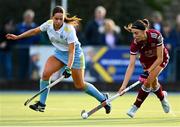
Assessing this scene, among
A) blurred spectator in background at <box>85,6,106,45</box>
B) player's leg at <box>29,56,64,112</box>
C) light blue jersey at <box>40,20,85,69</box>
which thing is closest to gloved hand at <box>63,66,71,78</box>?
light blue jersey at <box>40,20,85,69</box>

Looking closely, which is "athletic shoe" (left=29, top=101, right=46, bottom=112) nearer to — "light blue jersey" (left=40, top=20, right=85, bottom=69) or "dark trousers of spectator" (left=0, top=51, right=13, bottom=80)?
"light blue jersey" (left=40, top=20, right=85, bottom=69)

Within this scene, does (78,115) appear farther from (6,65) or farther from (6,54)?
(6,54)

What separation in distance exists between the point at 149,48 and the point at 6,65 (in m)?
9.01

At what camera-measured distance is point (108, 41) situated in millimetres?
21000

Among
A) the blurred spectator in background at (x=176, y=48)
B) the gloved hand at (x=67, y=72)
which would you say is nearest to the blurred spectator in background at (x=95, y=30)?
the blurred spectator in background at (x=176, y=48)

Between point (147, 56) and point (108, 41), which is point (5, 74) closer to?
point (108, 41)

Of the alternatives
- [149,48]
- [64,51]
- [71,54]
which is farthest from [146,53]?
[64,51]

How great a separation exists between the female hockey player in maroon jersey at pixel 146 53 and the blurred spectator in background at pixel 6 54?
28.3 feet

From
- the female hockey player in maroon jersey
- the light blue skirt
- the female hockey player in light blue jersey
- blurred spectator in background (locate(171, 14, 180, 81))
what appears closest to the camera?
the female hockey player in maroon jersey

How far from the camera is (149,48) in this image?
495 inches

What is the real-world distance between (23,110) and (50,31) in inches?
66.2

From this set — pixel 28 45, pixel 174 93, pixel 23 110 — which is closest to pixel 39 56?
pixel 28 45

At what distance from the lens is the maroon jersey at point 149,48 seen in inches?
489

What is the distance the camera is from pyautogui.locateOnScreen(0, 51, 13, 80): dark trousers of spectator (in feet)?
69.1
